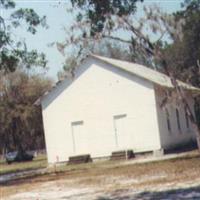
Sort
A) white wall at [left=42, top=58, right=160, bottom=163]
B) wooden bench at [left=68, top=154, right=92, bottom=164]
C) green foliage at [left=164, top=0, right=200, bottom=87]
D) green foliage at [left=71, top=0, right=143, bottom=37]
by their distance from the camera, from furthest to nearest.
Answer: green foliage at [left=164, top=0, right=200, bottom=87] → wooden bench at [left=68, top=154, right=92, bottom=164] → white wall at [left=42, top=58, right=160, bottom=163] → green foliage at [left=71, top=0, right=143, bottom=37]

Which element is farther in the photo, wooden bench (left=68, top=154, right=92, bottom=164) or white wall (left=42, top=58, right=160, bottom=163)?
wooden bench (left=68, top=154, right=92, bottom=164)

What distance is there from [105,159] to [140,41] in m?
13.1

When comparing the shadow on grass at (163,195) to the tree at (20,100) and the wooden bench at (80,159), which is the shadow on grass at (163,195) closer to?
the wooden bench at (80,159)

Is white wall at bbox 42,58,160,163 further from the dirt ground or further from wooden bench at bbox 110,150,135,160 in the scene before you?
the dirt ground

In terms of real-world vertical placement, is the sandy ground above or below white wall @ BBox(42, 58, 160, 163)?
below

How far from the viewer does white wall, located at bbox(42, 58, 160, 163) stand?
38531 mm

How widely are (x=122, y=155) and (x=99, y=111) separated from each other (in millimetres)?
3453

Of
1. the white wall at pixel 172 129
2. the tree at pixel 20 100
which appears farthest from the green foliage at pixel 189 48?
the white wall at pixel 172 129

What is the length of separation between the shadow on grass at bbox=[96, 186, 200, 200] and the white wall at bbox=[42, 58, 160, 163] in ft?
65.2

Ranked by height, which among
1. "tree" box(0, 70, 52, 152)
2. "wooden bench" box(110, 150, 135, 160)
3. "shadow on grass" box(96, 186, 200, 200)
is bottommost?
"shadow on grass" box(96, 186, 200, 200)

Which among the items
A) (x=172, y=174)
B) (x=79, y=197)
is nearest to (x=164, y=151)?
(x=172, y=174)

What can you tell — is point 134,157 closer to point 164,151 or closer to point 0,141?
point 164,151

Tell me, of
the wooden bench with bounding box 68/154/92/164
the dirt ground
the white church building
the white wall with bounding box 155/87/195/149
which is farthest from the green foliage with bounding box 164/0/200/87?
the dirt ground

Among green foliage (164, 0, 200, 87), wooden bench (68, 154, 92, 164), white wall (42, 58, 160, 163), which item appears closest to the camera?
white wall (42, 58, 160, 163)
